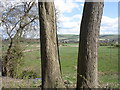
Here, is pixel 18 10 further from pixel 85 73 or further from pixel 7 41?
pixel 85 73

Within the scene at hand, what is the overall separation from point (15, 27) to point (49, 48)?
7569mm

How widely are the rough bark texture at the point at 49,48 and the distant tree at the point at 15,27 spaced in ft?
20.9

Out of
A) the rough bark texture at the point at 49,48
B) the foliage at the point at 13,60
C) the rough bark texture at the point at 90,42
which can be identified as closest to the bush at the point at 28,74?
the foliage at the point at 13,60

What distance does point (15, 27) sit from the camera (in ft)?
35.7

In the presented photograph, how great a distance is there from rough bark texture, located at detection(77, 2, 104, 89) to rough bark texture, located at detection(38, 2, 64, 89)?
23.1 inches

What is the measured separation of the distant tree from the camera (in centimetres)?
1026

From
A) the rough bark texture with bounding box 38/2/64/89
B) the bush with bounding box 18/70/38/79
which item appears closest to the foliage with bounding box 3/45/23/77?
the bush with bounding box 18/70/38/79

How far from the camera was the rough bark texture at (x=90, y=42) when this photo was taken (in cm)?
362

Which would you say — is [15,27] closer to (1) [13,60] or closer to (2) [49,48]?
(1) [13,60]

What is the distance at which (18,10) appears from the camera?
35.7ft

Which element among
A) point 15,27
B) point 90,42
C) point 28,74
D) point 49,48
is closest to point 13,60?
point 28,74

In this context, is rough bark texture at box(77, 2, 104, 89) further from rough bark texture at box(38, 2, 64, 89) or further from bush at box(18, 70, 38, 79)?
bush at box(18, 70, 38, 79)

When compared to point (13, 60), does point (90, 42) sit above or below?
above

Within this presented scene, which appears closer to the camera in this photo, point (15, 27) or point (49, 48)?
point (49, 48)
